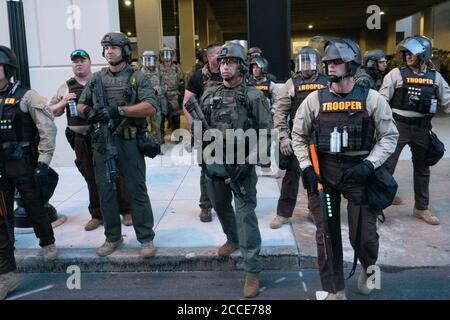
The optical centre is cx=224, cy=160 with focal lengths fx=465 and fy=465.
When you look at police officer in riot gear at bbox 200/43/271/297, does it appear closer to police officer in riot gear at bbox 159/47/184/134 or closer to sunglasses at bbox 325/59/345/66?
sunglasses at bbox 325/59/345/66

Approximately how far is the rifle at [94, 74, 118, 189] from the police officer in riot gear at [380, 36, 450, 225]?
3.11 metres

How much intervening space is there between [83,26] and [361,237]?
643 centimetres


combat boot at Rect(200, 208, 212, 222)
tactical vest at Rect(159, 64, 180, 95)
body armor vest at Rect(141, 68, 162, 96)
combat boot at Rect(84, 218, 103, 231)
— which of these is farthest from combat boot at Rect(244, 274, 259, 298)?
tactical vest at Rect(159, 64, 180, 95)

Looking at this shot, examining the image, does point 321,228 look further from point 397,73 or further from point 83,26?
point 83,26

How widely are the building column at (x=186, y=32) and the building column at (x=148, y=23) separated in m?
4.47

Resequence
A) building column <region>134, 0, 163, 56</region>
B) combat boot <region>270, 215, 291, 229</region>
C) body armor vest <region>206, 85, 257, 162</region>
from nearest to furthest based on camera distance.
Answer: body armor vest <region>206, 85, 257, 162</region>
combat boot <region>270, 215, 291, 229</region>
building column <region>134, 0, 163, 56</region>

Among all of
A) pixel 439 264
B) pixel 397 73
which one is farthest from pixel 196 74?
pixel 439 264

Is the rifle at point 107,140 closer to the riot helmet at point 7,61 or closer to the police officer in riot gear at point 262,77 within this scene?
the riot helmet at point 7,61

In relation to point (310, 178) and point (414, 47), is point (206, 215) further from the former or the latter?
point (414, 47)

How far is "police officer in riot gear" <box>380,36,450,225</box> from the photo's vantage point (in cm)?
526

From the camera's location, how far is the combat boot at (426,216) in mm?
5398

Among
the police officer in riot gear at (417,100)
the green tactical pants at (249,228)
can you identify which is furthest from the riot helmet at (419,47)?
the green tactical pants at (249,228)

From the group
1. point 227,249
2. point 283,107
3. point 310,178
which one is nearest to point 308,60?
point 283,107

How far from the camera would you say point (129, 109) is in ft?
14.5
